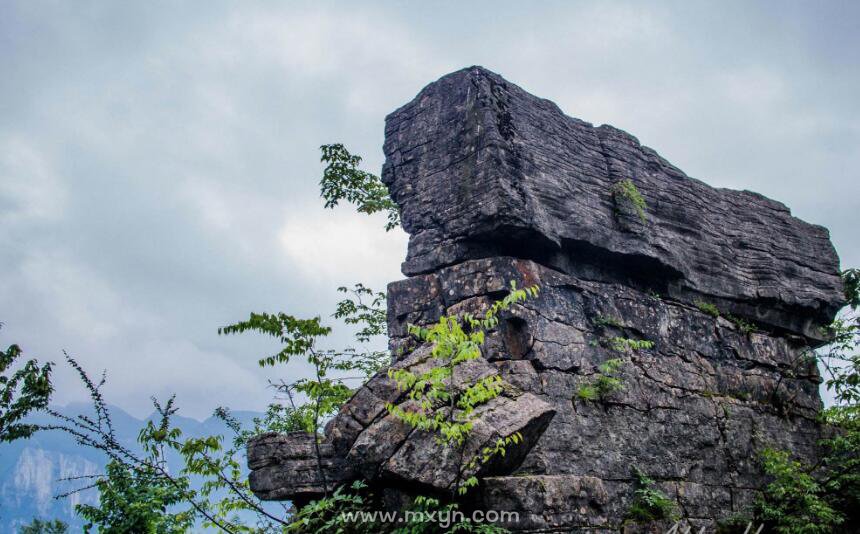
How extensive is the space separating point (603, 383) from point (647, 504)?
136cm

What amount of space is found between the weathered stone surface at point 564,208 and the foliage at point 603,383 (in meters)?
1.24

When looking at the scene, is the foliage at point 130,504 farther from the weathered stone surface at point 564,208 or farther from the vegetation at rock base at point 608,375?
the vegetation at rock base at point 608,375

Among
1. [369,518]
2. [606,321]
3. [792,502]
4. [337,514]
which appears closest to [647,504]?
[606,321]

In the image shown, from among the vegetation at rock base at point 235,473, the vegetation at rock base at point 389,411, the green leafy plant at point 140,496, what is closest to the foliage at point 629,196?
the vegetation at rock base at point 389,411

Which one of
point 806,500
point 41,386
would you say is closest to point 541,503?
point 806,500

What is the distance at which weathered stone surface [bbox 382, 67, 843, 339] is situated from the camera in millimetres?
7266

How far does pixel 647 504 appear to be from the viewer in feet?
21.9

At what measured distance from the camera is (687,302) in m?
8.95

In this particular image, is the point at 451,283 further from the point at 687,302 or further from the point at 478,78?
the point at 687,302

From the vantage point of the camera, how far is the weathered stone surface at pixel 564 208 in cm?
727

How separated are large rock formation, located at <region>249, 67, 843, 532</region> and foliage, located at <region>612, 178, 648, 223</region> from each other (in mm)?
67

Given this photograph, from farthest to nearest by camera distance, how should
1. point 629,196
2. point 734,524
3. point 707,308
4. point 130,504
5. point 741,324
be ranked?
point 741,324
point 707,308
point 629,196
point 734,524
point 130,504

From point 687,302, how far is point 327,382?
6.12 meters

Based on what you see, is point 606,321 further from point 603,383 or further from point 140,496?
point 140,496
